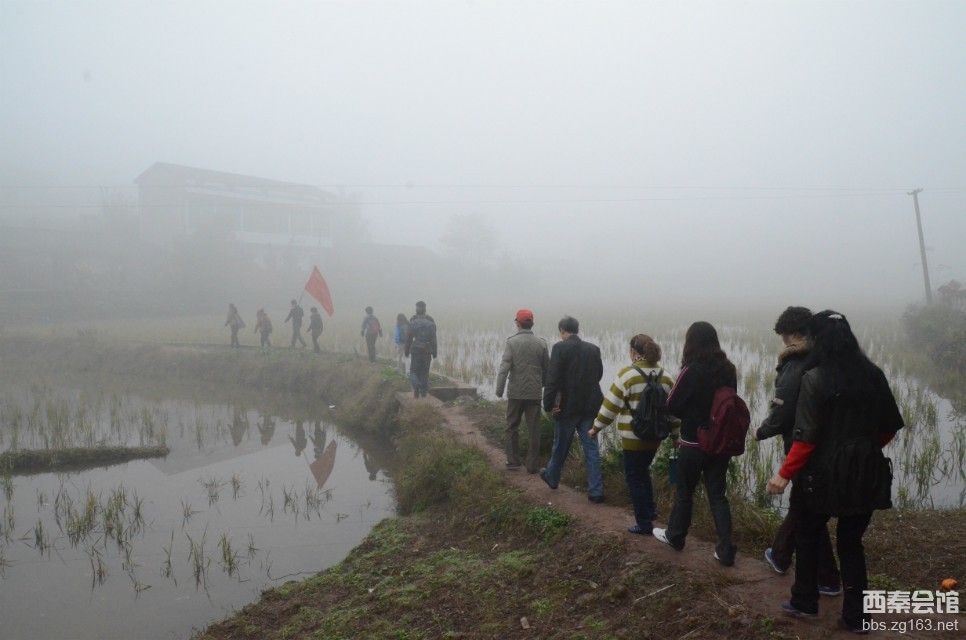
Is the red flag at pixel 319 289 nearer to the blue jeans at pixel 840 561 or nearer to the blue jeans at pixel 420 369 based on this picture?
the blue jeans at pixel 420 369

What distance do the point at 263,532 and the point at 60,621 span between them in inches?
79.4

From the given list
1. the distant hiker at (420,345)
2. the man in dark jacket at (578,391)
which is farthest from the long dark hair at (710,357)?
the distant hiker at (420,345)

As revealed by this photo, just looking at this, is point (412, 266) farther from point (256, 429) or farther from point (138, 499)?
point (138, 499)

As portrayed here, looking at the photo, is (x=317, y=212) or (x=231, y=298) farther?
(x=317, y=212)

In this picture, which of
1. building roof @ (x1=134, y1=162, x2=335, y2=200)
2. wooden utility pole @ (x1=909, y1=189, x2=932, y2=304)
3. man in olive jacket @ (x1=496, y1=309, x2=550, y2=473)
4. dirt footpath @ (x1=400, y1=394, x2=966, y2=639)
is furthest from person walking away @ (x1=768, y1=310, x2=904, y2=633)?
building roof @ (x1=134, y1=162, x2=335, y2=200)

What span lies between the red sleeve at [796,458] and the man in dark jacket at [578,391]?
7.86 ft

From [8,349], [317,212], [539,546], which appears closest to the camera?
[539,546]

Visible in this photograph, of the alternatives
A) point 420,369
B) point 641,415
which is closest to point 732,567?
point 641,415

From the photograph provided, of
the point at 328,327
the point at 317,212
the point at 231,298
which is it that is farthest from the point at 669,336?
the point at 317,212

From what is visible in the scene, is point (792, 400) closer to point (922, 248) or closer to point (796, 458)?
point (796, 458)

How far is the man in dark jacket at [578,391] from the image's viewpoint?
5.46 m

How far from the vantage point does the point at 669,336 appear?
20.7m

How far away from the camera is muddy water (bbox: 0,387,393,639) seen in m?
5.20

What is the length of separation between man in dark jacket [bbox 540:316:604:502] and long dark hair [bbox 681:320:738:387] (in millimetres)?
1531
